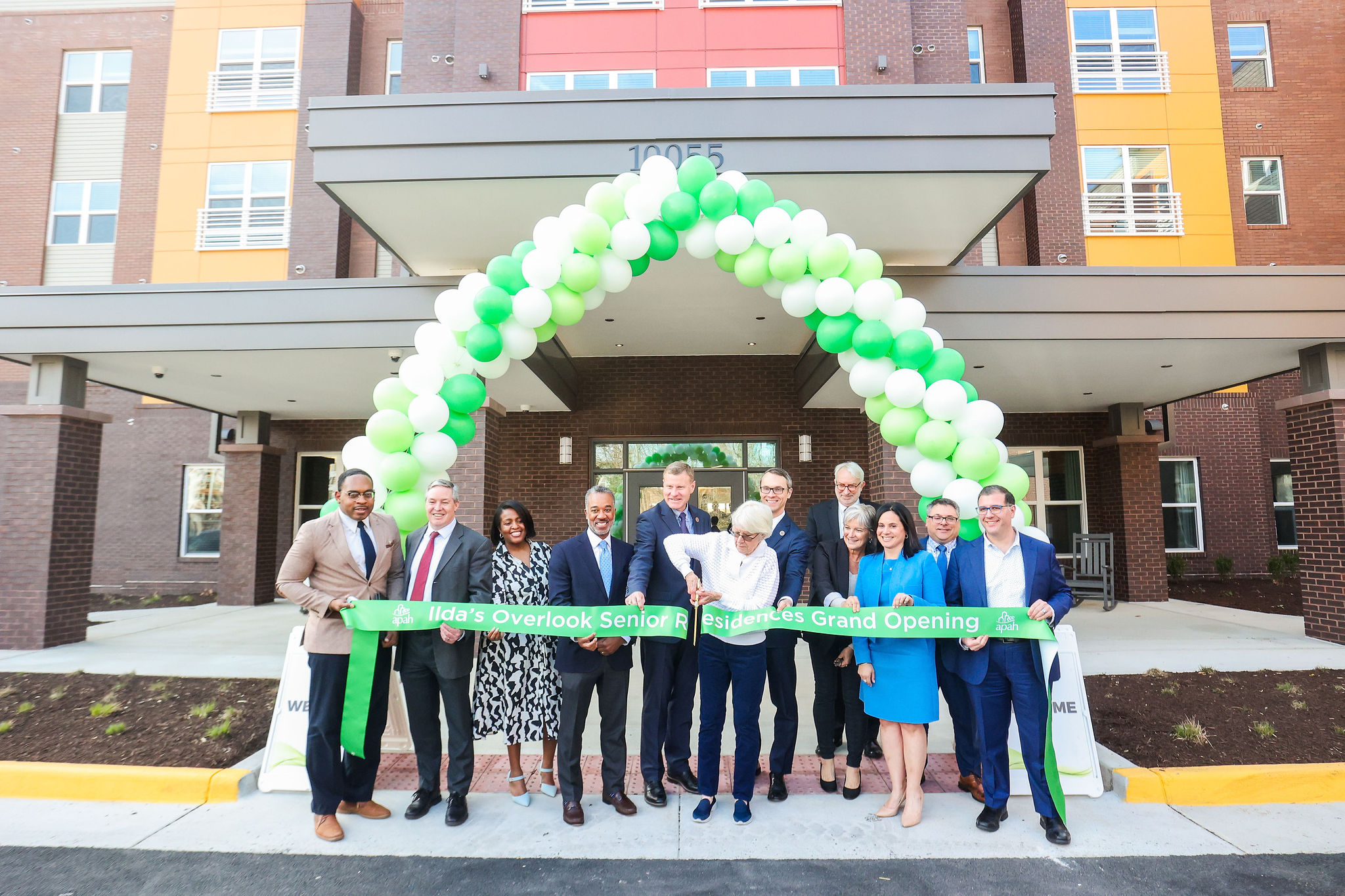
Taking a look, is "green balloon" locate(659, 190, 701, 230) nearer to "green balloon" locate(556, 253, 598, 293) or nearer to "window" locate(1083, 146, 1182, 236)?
"green balloon" locate(556, 253, 598, 293)

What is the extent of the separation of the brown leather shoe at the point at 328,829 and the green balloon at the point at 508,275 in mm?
3362

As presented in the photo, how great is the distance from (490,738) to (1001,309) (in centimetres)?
650

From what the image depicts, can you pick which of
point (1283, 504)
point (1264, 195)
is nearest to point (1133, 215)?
point (1264, 195)

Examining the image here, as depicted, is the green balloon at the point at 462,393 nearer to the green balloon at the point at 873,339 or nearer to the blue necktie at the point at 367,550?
the blue necktie at the point at 367,550

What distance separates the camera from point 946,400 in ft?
16.7

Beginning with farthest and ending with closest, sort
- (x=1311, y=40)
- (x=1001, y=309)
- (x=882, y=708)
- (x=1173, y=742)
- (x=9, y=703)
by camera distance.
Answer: (x=1311, y=40), (x=1001, y=309), (x=9, y=703), (x=1173, y=742), (x=882, y=708)

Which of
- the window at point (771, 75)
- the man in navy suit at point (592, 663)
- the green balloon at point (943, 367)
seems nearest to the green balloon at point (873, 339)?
the green balloon at point (943, 367)

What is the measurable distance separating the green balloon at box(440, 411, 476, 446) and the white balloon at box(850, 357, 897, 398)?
3.00 meters

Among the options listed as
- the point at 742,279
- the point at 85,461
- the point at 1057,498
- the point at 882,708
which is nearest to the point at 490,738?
the point at 882,708

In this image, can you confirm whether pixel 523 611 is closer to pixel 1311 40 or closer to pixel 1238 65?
pixel 1238 65

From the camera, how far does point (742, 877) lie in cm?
340

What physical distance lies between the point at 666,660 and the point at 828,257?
122 inches

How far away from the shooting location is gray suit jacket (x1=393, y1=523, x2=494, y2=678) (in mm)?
4055

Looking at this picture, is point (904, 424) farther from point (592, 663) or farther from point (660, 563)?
point (592, 663)
